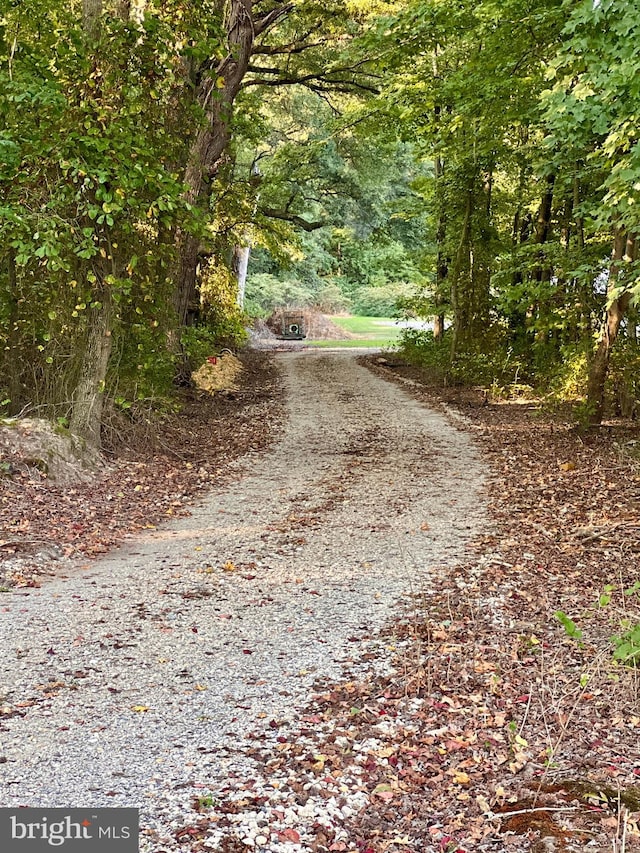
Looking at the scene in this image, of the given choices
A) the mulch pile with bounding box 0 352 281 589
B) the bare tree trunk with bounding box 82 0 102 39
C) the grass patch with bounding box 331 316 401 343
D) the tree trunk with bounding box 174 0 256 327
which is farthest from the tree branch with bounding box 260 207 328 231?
the bare tree trunk with bounding box 82 0 102 39

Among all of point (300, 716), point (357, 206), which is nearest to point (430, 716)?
point (300, 716)

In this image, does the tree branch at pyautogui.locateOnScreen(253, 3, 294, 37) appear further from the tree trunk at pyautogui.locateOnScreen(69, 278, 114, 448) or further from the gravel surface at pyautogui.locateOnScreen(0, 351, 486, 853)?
the gravel surface at pyautogui.locateOnScreen(0, 351, 486, 853)

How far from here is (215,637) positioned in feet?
15.6

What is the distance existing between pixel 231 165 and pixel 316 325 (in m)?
19.0

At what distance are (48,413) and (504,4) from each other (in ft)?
22.8

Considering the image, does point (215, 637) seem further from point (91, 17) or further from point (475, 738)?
point (91, 17)

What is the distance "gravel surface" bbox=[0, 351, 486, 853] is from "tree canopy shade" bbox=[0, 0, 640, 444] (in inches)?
103

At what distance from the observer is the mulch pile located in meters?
6.25

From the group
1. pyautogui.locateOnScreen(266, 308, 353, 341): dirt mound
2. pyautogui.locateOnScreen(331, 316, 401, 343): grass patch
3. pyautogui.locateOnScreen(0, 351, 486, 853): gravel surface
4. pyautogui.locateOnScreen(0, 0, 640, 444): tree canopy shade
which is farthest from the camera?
pyautogui.locateOnScreen(331, 316, 401, 343): grass patch

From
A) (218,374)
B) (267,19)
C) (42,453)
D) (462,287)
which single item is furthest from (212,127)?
(42,453)

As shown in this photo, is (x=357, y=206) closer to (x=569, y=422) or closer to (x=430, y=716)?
(x=569, y=422)

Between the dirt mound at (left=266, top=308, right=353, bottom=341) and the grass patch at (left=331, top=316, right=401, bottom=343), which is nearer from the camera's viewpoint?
the dirt mound at (left=266, top=308, right=353, bottom=341)

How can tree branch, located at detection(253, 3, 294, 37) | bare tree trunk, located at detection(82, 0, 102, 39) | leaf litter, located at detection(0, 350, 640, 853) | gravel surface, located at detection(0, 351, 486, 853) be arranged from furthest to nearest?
1. tree branch, located at detection(253, 3, 294, 37)
2. bare tree trunk, located at detection(82, 0, 102, 39)
3. gravel surface, located at detection(0, 351, 486, 853)
4. leaf litter, located at detection(0, 350, 640, 853)

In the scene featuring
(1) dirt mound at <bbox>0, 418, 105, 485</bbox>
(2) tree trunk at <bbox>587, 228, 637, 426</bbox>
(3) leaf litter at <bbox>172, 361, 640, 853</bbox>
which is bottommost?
(3) leaf litter at <bbox>172, 361, 640, 853</bbox>
